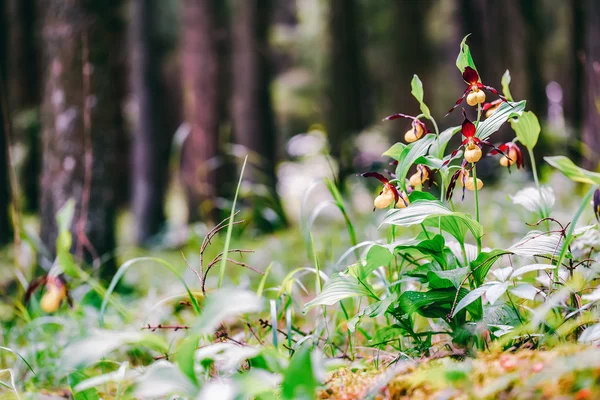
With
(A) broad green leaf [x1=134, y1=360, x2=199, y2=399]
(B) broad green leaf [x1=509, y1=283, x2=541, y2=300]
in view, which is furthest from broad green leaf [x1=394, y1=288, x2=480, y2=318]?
(A) broad green leaf [x1=134, y1=360, x2=199, y2=399]

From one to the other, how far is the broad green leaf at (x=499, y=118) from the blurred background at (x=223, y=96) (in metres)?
1.03

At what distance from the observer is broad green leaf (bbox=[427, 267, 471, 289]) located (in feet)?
3.80

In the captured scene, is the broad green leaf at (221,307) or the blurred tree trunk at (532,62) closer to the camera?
the broad green leaf at (221,307)

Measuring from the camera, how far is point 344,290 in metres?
1.21

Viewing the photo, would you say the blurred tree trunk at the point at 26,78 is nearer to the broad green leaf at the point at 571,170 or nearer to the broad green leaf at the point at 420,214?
the broad green leaf at the point at 420,214

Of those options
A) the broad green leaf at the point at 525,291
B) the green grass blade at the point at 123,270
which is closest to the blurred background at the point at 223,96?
the green grass blade at the point at 123,270

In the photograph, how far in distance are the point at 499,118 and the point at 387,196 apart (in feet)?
1.09

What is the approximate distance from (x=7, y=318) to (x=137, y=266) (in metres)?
1.92

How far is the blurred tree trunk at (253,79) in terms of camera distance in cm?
656

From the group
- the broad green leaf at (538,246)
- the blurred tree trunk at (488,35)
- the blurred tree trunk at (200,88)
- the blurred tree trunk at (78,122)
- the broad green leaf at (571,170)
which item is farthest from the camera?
the blurred tree trunk at (488,35)

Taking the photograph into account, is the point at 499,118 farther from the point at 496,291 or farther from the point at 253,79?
the point at 253,79

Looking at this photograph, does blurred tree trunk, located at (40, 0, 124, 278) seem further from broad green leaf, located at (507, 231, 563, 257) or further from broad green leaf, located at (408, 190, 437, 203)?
broad green leaf, located at (507, 231, 563, 257)

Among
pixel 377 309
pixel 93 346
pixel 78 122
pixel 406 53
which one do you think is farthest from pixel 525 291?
pixel 406 53

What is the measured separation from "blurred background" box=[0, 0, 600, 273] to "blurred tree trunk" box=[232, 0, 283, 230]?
19 mm
